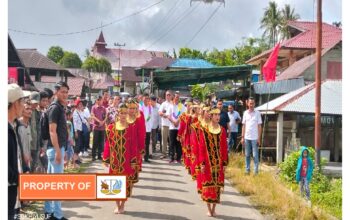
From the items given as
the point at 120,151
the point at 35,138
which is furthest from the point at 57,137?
the point at 35,138

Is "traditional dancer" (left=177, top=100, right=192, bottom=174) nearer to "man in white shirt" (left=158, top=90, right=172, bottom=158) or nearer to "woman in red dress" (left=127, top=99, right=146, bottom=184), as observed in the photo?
"man in white shirt" (left=158, top=90, right=172, bottom=158)

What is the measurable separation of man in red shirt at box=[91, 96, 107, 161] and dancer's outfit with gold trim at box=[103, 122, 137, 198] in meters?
2.88

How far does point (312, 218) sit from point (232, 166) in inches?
150

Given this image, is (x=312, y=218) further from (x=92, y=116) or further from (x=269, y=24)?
(x=269, y=24)

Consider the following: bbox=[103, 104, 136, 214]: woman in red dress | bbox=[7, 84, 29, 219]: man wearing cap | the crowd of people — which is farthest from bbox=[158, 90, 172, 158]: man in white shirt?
bbox=[7, 84, 29, 219]: man wearing cap

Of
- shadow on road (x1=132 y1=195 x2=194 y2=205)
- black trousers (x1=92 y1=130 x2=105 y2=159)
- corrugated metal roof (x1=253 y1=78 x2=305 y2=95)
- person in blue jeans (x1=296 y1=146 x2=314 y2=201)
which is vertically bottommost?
shadow on road (x1=132 y1=195 x2=194 y2=205)

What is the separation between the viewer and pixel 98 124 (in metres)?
9.13

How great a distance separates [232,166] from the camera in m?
9.60

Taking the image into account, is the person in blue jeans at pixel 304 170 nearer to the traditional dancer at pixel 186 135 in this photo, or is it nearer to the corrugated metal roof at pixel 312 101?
the traditional dancer at pixel 186 135

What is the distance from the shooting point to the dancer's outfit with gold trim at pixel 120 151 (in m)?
5.92

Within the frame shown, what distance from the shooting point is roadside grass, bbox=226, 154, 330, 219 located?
19.5 feet

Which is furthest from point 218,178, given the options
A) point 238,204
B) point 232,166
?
point 232,166

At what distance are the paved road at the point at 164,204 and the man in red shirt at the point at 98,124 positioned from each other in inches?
36.9

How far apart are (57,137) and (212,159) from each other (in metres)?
1.99
